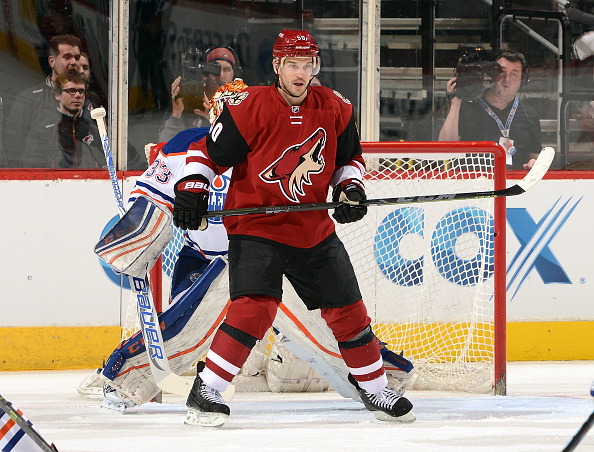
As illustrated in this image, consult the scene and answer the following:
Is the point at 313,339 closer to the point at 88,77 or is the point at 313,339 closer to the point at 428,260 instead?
the point at 428,260

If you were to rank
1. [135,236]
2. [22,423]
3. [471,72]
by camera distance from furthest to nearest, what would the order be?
[471,72] < [135,236] < [22,423]

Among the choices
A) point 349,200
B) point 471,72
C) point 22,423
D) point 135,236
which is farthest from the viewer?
point 471,72

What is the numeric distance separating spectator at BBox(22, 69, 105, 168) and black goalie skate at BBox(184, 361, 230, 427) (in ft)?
5.89

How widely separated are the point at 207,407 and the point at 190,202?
0.55 m

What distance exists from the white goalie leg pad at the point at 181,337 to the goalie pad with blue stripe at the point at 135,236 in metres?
0.19

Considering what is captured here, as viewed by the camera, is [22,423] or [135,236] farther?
[135,236]

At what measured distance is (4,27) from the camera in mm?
3988

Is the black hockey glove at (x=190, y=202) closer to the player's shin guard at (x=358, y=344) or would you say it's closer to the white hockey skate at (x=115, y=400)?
the player's shin guard at (x=358, y=344)

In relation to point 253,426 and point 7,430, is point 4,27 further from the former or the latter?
point 7,430

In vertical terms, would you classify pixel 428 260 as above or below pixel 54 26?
below

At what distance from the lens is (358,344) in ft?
8.28

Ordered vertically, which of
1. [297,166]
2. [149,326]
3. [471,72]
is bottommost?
[149,326]

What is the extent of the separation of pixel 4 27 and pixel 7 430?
2.88 m

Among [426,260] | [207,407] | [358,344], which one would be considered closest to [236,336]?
[207,407]
